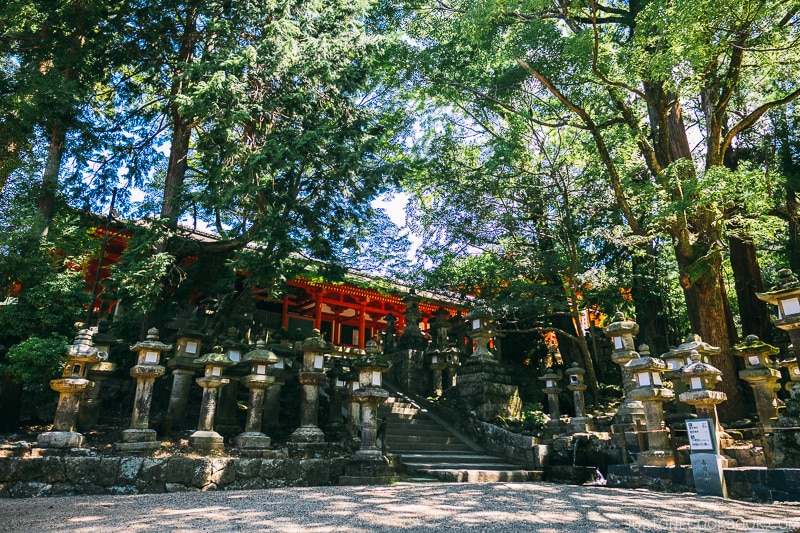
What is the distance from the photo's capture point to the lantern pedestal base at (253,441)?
801 centimetres

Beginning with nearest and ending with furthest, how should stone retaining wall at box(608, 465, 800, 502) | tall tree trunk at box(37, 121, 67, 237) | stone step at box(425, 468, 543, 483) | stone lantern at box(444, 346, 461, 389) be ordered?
stone retaining wall at box(608, 465, 800, 502), stone step at box(425, 468, 543, 483), tall tree trunk at box(37, 121, 67, 237), stone lantern at box(444, 346, 461, 389)

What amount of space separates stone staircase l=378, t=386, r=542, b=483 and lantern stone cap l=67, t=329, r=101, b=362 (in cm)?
538

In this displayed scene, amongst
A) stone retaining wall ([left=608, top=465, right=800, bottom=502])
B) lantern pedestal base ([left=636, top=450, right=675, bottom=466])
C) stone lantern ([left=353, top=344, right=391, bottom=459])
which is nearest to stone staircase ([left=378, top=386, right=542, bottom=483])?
stone lantern ([left=353, top=344, right=391, bottom=459])

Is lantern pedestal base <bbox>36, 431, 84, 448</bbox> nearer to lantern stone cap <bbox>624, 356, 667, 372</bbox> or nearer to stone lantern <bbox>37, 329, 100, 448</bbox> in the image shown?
A: stone lantern <bbox>37, 329, 100, 448</bbox>

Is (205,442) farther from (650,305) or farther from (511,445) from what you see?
(650,305)

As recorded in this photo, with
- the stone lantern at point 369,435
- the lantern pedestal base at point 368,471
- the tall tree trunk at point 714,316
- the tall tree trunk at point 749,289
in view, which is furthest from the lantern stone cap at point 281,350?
the tall tree trunk at point 749,289

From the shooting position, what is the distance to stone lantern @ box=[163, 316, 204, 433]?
362 inches

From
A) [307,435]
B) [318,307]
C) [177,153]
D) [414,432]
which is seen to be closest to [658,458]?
[414,432]

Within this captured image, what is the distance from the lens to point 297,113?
1088cm

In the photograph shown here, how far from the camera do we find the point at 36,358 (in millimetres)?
7711

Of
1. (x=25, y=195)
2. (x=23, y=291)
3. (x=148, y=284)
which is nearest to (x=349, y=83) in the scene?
(x=148, y=284)

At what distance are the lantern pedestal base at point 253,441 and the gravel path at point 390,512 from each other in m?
1.04

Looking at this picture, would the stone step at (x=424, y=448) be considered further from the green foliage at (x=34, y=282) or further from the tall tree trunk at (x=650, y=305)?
the tall tree trunk at (x=650, y=305)

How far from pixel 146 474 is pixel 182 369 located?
2595mm
